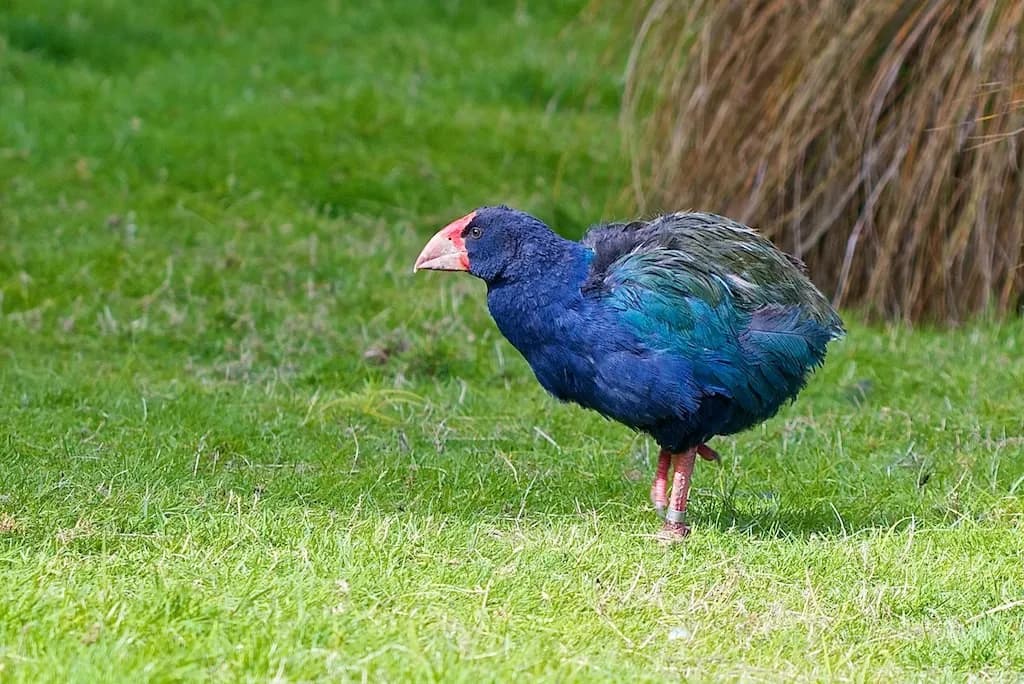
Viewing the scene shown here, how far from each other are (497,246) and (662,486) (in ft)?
3.14

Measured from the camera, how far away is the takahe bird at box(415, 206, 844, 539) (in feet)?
15.3

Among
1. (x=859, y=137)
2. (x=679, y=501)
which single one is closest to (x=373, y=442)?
(x=679, y=501)

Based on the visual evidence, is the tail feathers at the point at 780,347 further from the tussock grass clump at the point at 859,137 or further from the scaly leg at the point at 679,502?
the tussock grass clump at the point at 859,137

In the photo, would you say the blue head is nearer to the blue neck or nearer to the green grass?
the blue neck

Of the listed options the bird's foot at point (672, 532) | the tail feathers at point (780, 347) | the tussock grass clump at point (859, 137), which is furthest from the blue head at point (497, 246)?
the tussock grass clump at point (859, 137)

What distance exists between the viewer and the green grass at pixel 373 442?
373cm

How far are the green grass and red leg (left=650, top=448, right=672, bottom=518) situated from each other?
0.36 feet

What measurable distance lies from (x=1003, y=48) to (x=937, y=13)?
0.52 metres

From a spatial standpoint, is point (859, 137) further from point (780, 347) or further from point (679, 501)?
point (679, 501)

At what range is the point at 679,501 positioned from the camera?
15.9ft

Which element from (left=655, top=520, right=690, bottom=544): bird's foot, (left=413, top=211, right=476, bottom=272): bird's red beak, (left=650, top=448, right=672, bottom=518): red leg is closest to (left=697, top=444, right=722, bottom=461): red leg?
(left=650, top=448, right=672, bottom=518): red leg

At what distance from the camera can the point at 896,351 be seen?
752 centimetres

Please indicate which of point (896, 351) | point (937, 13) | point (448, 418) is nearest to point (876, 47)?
point (937, 13)

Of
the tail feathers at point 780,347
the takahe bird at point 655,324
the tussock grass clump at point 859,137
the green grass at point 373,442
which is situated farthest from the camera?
the tussock grass clump at point 859,137
